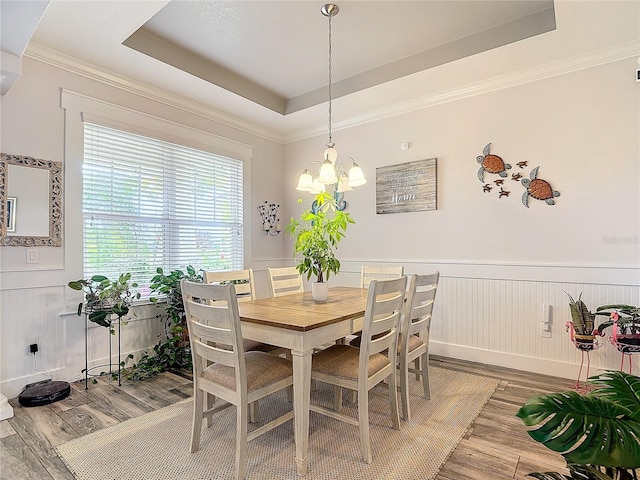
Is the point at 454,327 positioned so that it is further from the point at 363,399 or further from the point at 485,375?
the point at 363,399

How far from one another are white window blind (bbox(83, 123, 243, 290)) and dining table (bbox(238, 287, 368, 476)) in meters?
1.68

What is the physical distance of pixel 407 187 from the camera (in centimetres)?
387

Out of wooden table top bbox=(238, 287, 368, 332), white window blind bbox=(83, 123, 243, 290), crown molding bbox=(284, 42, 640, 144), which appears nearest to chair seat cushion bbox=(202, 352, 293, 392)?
wooden table top bbox=(238, 287, 368, 332)

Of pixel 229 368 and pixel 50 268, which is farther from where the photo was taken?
pixel 50 268

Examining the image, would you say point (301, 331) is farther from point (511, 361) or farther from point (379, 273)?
point (511, 361)

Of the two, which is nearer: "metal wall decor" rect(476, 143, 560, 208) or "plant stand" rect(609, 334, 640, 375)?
"plant stand" rect(609, 334, 640, 375)

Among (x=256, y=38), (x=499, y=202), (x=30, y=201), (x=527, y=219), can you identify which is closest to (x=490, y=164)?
(x=499, y=202)

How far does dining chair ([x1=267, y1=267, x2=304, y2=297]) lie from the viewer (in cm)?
303

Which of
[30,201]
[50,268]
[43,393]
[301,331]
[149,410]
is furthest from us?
[50,268]

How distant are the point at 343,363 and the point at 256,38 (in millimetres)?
2689

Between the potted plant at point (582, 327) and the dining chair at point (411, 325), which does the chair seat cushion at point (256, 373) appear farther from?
the potted plant at point (582, 327)

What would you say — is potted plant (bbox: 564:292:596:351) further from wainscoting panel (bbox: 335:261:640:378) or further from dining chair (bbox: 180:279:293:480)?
dining chair (bbox: 180:279:293:480)

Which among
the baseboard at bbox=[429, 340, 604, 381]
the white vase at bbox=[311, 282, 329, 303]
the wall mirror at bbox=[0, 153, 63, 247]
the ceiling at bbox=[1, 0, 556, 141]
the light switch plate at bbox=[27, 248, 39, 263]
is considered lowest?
the baseboard at bbox=[429, 340, 604, 381]

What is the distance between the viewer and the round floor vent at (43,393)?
2.50 metres
